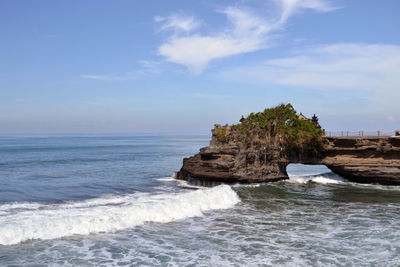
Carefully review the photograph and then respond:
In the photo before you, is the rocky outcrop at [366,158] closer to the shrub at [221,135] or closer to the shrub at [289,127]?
the shrub at [289,127]

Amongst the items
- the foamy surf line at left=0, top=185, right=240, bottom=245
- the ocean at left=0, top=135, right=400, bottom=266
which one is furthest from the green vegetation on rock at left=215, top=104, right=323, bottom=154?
the foamy surf line at left=0, top=185, right=240, bottom=245

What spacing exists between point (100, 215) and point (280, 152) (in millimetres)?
18295

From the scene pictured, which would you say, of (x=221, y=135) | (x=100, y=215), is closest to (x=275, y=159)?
(x=221, y=135)

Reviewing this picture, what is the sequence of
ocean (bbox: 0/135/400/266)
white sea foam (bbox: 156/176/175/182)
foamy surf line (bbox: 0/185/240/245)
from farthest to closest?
white sea foam (bbox: 156/176/175/182), foamy surf line (bbox: 0/185/240/245), ocean (bbox: 0/135/400/266)

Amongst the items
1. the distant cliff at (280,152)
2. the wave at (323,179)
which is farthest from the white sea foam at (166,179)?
the wave at (323,179)

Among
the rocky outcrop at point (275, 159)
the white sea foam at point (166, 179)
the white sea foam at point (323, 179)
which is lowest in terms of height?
the white sea foam at point (166, 179)

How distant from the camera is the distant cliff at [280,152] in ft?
91.4

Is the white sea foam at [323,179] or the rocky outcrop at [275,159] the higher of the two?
the rocky outcrop at [275,159]

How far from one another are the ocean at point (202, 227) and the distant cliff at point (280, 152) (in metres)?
2.49

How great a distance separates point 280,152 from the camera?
97.2ft

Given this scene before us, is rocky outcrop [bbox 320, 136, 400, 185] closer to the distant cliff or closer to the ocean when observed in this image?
the distant cliff

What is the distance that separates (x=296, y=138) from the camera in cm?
2939

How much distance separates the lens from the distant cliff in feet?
91.4

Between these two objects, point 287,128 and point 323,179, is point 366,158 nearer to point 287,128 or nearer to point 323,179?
point 323,179
